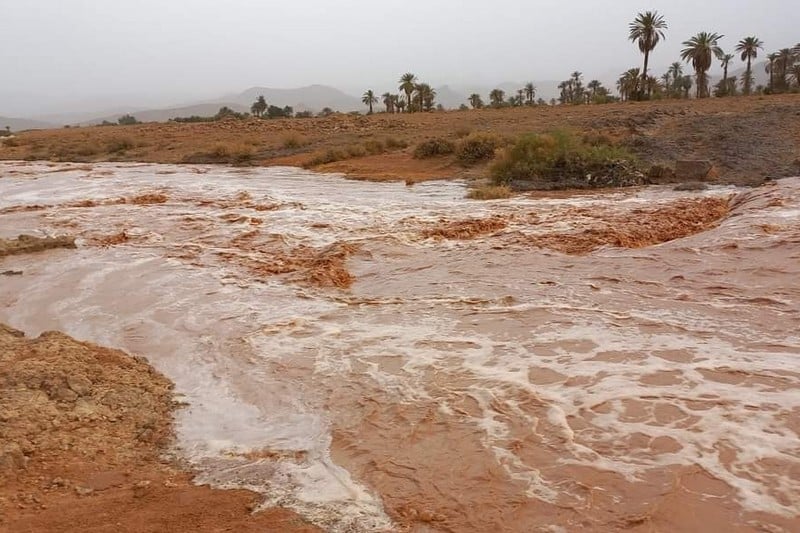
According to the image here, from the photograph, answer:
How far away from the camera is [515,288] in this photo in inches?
285

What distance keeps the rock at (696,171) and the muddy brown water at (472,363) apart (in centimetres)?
303

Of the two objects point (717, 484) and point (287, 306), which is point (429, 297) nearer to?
point (287, 306)

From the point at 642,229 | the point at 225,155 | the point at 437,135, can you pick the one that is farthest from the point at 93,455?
the point at 437,135

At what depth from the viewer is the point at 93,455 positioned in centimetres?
384

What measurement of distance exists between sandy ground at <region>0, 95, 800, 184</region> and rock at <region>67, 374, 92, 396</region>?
1275cm

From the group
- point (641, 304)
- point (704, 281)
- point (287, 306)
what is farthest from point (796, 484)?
point (287, 306)

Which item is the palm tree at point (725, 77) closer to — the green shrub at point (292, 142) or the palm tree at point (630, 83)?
the palm tree at point (630, 83)

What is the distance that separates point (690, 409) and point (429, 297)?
133 inches

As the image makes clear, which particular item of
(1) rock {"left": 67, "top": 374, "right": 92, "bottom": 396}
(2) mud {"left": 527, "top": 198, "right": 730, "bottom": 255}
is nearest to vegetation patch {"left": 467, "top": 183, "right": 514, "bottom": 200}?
(2) mud {"left": 527, "top": 198, "right": 730, "bottom": 255}

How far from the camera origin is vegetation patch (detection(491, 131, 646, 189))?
570 inches

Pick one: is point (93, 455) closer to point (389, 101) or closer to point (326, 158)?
point (326, 158)

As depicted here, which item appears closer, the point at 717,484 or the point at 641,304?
the point at 717,484

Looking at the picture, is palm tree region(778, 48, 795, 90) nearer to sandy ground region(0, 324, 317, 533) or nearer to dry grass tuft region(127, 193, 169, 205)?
dry grass tuft region(127, 193, 169, 205)

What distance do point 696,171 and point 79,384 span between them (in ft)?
44.7
